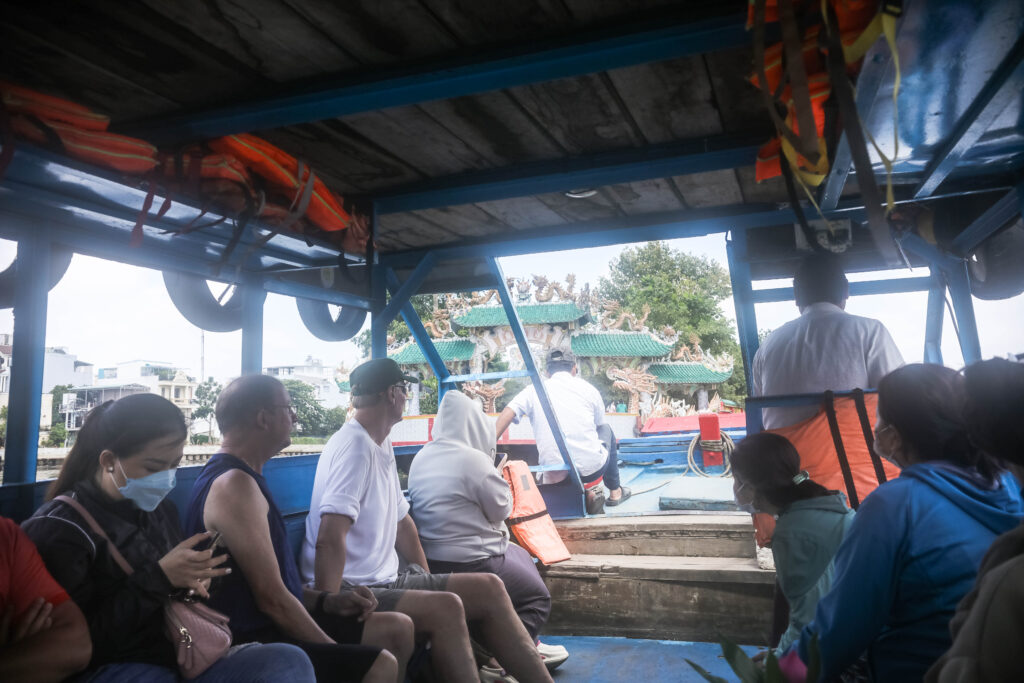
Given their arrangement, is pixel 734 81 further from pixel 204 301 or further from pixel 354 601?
pixel 204 301

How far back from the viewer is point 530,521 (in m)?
4.47

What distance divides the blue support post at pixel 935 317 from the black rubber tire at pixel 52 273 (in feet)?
12.8

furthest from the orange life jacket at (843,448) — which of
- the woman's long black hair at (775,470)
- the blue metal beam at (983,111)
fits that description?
the blue metal beam at (983,111)

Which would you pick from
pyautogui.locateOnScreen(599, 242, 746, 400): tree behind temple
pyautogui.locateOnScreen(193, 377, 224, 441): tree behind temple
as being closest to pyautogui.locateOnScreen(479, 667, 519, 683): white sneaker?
pyautogui.locateOnScreen(193, 377, 224, 441): tree behind temple

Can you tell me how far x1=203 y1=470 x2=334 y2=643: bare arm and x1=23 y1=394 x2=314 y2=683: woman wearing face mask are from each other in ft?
0.50

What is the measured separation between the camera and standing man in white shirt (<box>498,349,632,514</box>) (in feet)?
17.9

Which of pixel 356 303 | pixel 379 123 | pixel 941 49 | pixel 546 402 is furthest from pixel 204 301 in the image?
pixel 941 49

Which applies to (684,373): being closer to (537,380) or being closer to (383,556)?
(537,380)

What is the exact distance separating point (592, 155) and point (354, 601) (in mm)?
2112

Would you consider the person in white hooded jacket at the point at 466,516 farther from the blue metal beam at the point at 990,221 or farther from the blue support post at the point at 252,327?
the blue metal beam at the point at 990,221

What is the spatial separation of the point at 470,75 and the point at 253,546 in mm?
1543

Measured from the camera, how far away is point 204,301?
349cm

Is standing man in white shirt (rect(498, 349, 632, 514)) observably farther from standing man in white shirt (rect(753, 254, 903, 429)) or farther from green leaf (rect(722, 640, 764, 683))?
green leaf (rect(722, 640, 764, 683))

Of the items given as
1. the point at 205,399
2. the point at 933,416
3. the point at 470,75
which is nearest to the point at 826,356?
the point at 933,416
